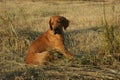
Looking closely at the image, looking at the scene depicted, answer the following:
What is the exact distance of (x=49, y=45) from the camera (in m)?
8.55

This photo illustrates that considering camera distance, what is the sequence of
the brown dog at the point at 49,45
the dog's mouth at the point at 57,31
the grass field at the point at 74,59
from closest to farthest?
the grass field at the point at 74,59 → the brown dog at the point at 49,45 → the dog's mouth at the point at 57,31

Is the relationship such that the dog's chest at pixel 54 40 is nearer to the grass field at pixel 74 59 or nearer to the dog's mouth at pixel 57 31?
the dog's mouth at pixel 57 31

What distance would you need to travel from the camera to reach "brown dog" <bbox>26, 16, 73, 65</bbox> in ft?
26.5

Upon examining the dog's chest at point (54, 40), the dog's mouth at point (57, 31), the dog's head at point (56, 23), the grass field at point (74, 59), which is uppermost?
the dog's head at point (56, 23)

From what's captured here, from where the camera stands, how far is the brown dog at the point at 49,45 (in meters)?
8.06

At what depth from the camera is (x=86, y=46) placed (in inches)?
396

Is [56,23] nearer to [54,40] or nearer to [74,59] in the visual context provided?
[54,40]

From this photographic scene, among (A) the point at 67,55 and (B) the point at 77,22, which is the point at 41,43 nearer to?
(A) the point at 67,55

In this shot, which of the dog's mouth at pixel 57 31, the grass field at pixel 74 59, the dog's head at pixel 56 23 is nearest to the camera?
the grass field at pixel 74 59

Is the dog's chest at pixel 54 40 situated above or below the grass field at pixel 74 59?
above

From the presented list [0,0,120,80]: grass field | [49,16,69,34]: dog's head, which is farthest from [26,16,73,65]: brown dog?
[0,0,120,80]: grass field

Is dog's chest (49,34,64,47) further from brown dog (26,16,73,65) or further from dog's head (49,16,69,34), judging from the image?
dog's head (49,16,69,34)

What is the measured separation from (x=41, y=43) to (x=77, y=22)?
7506 millimetres

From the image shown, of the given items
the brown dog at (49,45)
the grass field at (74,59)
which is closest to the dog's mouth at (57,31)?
the brown dog at (49,45)
